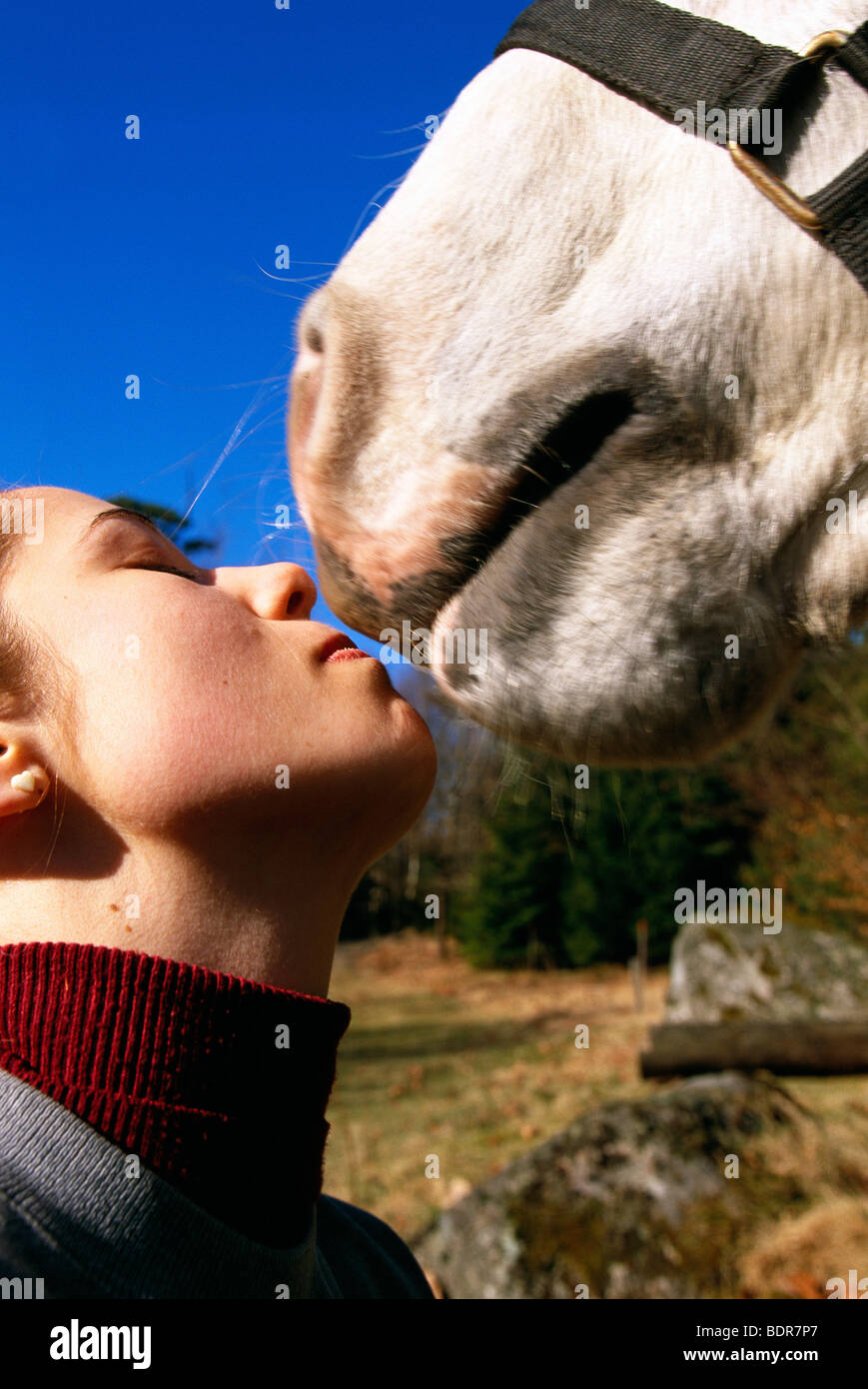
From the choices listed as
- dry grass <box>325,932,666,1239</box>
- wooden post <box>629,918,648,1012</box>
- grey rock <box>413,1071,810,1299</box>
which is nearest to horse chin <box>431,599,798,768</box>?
grey rock <box>413,1071,810,1299</box>

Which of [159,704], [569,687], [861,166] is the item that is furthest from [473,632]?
[861,166]

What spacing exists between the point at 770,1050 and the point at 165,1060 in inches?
277

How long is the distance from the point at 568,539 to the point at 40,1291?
2.96ft

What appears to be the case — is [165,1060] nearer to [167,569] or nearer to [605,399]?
[167,569]

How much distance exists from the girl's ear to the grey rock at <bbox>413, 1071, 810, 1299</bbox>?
2.82 m

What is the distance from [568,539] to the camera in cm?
112

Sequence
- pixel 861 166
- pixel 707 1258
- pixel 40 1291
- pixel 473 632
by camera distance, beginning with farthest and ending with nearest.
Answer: pixel 707 1258 < pixel 473 632 < pixel 861 166 < pixel 40 1291

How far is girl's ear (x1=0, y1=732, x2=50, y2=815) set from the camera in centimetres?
108

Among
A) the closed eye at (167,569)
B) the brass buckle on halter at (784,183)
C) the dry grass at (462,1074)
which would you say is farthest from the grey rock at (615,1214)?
the brass buckle on halter at (784,183)

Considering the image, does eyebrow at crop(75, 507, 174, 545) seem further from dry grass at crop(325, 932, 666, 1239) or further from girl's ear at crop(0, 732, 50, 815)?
dry grass at crop(325, 932, 666, 1239)

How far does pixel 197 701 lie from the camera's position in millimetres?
1152

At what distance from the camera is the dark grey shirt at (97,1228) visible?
86 cm

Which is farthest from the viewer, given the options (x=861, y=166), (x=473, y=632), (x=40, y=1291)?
(x=473, y=632)
